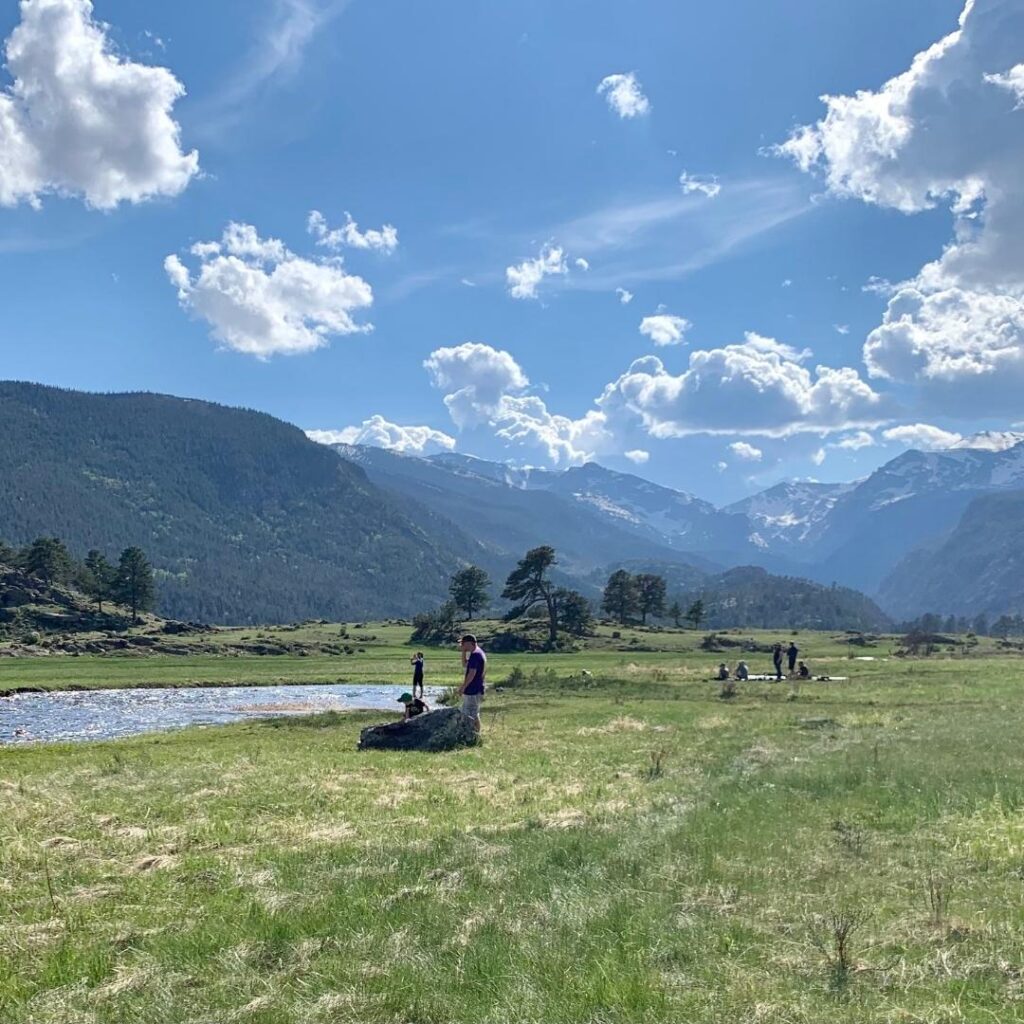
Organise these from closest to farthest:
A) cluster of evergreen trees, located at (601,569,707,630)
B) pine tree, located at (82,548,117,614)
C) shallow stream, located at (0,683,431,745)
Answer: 1. shallow stream, located at (0,683,431,745)
2. pine tree, located at (82,548,117,614)
3. cluster of evergreen trees, located at (601,569,707,630)

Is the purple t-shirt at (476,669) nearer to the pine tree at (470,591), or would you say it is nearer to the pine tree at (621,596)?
the pine tree at (470,591)

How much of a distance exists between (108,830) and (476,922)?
9515 mm

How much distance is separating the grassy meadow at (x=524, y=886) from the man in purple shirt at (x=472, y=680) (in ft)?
8.31

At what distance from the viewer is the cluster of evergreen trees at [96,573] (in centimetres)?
17212

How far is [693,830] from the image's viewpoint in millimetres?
15672

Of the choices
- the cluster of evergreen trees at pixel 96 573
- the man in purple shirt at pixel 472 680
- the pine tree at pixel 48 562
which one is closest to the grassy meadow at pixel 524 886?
the man in purple shirt at pixel 472 680

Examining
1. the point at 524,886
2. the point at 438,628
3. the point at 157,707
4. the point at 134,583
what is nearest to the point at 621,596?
the point at 438,628

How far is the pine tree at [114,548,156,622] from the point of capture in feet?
563

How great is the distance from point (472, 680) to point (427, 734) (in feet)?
8.51

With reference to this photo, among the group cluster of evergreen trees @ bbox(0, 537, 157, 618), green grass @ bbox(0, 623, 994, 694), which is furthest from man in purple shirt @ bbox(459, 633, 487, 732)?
cluster of evergreen trees @ bbox(0, 537, 157, 618)

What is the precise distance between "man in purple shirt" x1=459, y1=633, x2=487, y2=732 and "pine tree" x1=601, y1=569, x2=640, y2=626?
159 m

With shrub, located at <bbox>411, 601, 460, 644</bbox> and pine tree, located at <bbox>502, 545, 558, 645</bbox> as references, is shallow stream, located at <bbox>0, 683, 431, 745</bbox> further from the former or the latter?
shrub, located at <bbox>411, 601, 460, 644</bbox>

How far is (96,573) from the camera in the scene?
186 m

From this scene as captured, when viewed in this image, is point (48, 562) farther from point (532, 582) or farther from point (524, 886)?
point (524, 886)
